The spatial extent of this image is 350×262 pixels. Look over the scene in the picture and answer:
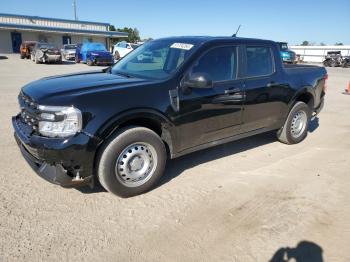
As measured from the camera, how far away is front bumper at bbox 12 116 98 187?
3230 mm

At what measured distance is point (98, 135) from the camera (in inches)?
133

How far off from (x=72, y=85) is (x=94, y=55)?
20908 millimetres

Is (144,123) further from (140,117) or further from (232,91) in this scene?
(232,91)

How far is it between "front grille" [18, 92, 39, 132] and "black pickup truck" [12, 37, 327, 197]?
0.04ft

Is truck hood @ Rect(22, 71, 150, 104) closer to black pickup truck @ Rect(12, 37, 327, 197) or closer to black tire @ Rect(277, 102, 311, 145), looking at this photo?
black pickup truck @ Rect(12, 37, 327, 197)

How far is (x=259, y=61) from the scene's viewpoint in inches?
199

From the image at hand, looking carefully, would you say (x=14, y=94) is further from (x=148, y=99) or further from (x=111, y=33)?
(x=111, y=33)

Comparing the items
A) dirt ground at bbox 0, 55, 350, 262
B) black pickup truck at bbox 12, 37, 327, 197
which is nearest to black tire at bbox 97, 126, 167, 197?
black pickup truck at bbox 12, 37, 327, 197

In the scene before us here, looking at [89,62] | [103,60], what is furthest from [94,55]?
[89,62]

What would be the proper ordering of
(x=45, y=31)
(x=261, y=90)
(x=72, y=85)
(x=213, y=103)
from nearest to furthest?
(x=72, y=85), (x=213, y=103), (x=261, y=90), (x=45, y=31)

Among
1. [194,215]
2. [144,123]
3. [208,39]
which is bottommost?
[194,215]

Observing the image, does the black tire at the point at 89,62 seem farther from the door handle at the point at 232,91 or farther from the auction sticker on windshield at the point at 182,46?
the door handle at the point at 232,91

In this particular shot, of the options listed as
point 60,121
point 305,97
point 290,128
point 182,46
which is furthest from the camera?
point 305,97

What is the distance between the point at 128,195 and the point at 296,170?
2592mm
